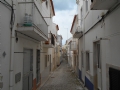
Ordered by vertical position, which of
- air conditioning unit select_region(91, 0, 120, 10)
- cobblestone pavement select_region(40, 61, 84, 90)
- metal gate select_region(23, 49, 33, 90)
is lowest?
cobblestone pavement select_region(40, 61, 84, 90)

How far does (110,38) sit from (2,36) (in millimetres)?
3459

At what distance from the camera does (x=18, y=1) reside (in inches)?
218

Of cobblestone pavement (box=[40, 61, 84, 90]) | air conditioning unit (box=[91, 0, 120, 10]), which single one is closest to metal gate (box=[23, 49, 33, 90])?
cobblestone pavement (box=[40, 61, 84, 90])

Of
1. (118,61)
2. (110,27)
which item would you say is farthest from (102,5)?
(118,61)

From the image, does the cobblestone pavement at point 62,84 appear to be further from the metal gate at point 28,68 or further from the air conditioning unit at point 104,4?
the air conditioning unit at point 104,4

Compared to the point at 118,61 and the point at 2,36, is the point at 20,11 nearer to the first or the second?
the point at 2,36

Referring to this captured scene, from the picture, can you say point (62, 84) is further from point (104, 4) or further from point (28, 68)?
point (104, 4)

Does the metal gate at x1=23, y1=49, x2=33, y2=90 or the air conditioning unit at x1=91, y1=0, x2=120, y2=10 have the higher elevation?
the air conditioning unit at x1=91, y1=0, x2=120, y2=10

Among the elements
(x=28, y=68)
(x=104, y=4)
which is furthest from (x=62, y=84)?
(x=104, y=4)

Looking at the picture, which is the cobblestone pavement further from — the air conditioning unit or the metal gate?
the air conditioning unit

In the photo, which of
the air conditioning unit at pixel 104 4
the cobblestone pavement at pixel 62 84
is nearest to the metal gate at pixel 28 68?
the cobblestone pavement at pixel 62 84

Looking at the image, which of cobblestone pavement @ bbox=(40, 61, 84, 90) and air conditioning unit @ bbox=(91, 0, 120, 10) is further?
cobblestone pavement @ bbox=(40, 61, 84, 90)

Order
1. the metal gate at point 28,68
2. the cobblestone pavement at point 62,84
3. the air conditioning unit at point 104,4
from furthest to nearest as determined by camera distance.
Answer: the cobblestone pavement at point 62,84 → the metal gate at point 28,68 → the air conditioning unit at point 104,4

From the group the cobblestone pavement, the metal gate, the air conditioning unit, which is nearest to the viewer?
the air conditioning unit
